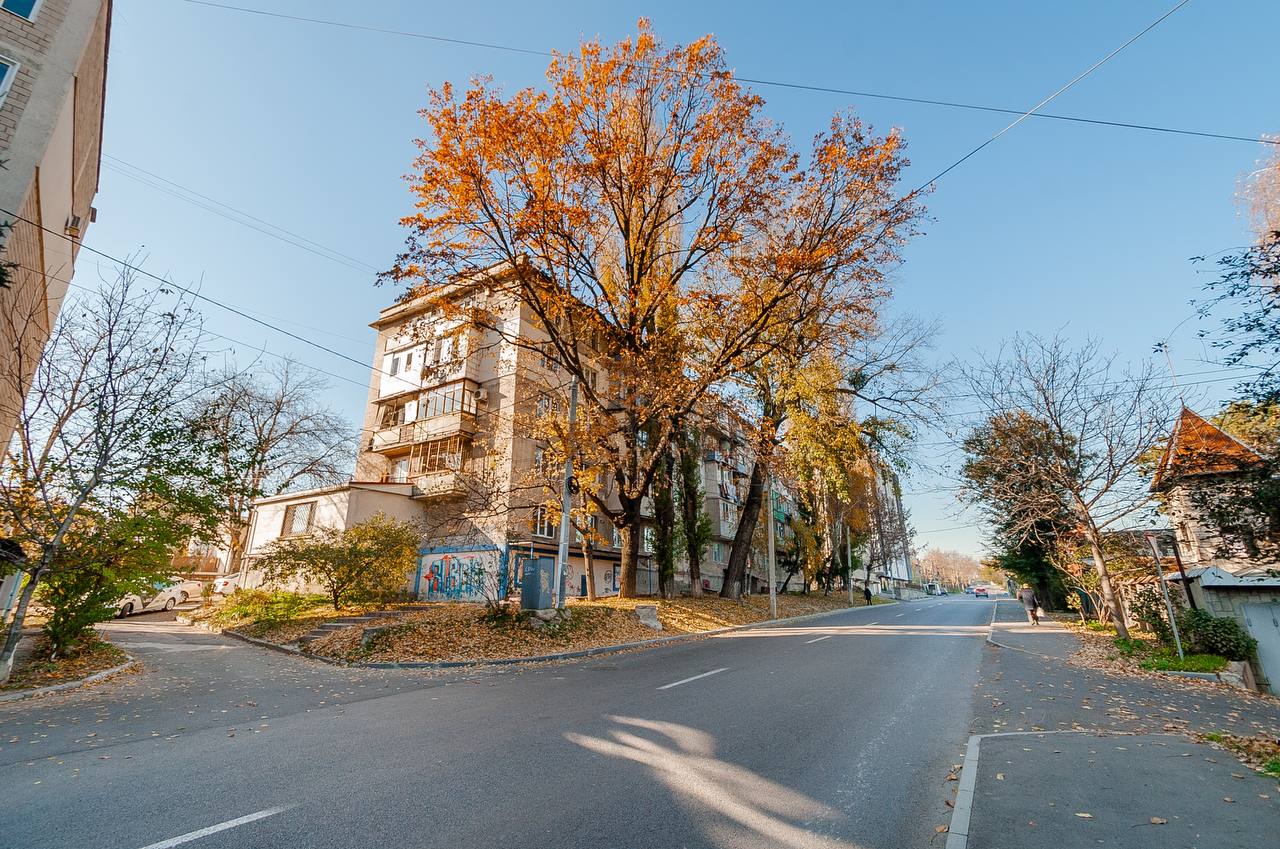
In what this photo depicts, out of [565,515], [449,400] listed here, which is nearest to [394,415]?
[449,400]

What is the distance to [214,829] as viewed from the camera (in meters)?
3.90

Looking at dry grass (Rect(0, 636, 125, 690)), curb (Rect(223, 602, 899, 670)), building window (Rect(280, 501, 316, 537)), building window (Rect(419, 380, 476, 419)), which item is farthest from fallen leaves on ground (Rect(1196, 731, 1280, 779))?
building window (Rect(280, 501, 316, 537))

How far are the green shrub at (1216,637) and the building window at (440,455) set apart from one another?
88.6 feet

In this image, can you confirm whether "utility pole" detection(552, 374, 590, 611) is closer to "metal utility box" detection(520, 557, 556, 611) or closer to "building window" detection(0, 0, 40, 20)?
"metal utility box" detection(520, 557, 556, 611)

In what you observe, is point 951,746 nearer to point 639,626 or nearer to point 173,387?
point 639,626

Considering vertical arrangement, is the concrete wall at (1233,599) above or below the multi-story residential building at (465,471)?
below

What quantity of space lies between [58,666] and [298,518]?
18049 millimetres

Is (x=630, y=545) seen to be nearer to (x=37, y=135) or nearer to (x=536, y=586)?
(x=536, y=586)

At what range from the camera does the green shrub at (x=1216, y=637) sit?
14.3 meters

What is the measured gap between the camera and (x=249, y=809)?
425 centimetres

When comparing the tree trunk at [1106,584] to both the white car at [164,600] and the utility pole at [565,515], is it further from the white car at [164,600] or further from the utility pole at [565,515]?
the white car at [164,600]

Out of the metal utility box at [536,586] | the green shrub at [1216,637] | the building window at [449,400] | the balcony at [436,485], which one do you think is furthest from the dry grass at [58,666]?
the green shrub at [1216,637]

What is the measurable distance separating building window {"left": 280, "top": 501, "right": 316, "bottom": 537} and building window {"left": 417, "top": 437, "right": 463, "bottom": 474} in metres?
5.25

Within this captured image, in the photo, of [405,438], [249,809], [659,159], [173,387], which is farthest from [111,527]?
[405,438]
